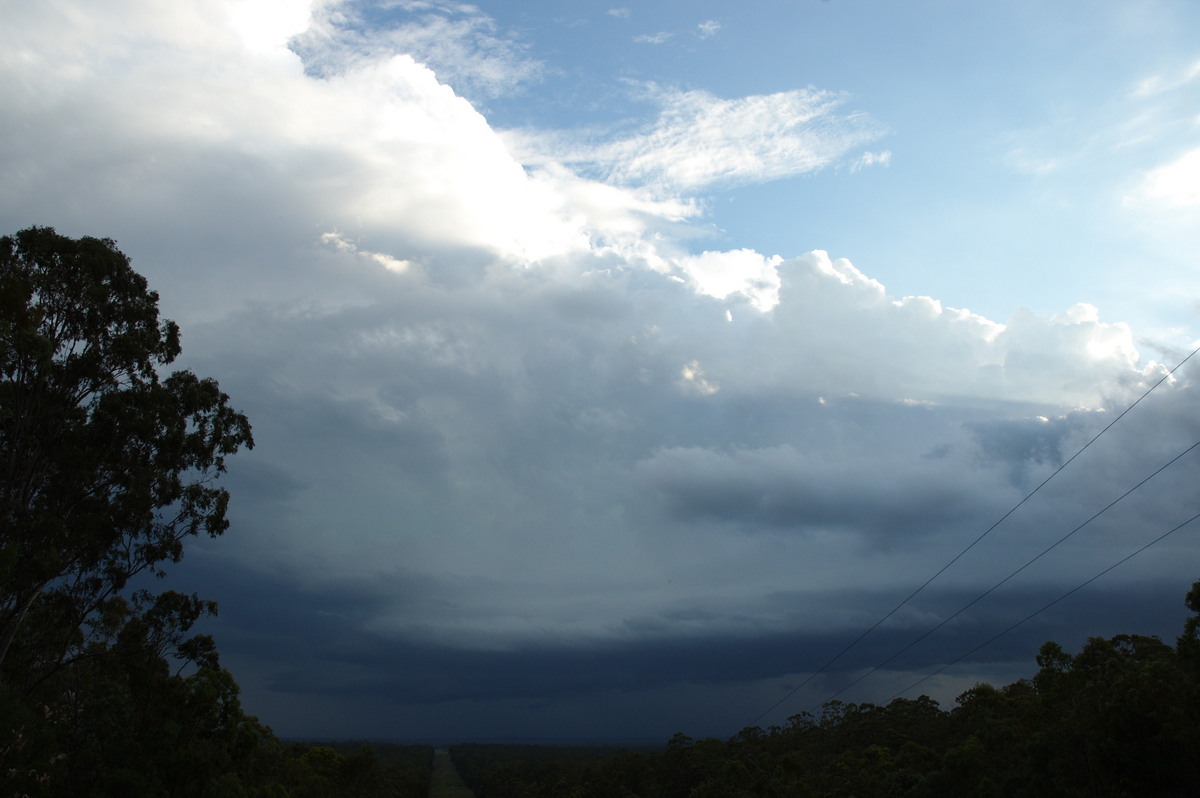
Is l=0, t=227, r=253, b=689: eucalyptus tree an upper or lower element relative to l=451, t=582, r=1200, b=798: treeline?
upper

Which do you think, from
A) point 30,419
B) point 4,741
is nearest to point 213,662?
point 30,419

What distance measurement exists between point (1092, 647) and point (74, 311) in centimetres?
6344

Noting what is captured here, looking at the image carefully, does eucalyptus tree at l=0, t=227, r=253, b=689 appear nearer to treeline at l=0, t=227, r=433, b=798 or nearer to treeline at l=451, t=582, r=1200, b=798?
treeline at l=0, t=227, r=433, b=798

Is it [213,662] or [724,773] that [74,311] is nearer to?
[213,662]

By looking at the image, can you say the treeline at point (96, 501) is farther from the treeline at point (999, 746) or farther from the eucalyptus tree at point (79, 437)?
the treeline at point (999, 746)

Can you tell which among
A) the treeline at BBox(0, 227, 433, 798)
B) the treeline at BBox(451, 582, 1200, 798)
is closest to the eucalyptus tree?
the treeline at BBox(0, 227, 433, 798)

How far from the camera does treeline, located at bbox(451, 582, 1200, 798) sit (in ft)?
121

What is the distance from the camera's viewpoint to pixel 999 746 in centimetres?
5209

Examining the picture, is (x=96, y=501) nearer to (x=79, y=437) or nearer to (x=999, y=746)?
(x=79, y=437)

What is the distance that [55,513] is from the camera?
3306cm

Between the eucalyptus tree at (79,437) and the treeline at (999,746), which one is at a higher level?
the eucalyptus tree at (79,437)

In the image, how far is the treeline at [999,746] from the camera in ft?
121

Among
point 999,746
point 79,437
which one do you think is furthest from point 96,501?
point 999,746

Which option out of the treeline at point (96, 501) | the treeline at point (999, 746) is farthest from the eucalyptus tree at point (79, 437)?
the treeline at point (999, 746)
